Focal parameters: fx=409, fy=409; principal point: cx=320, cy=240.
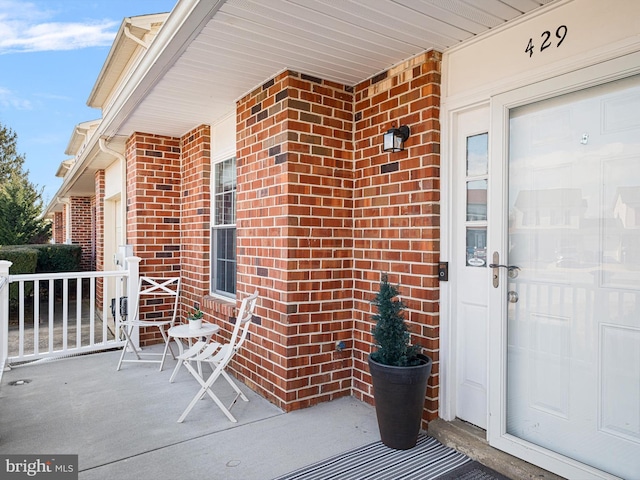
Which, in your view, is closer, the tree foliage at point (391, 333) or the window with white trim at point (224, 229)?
the tree foliage at point (391, 333)

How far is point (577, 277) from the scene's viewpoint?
2234 mm

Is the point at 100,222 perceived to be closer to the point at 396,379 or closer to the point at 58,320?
the point at 58,320

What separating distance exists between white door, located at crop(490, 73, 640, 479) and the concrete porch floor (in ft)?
1.07

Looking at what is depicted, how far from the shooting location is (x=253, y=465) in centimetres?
244

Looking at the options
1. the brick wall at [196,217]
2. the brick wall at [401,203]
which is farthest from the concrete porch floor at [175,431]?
the brick wall at [196,217]

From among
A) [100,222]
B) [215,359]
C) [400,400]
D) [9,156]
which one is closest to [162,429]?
[215,359]

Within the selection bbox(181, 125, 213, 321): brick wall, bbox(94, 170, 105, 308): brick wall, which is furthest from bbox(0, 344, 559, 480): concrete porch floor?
bbox(94, 170, 105, 308): brick wall

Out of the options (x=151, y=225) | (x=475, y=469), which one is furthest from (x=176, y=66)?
(x=475, y=469)

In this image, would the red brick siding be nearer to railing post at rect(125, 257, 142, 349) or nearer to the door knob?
the door knob

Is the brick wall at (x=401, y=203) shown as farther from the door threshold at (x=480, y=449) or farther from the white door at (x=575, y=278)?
the white door at (x=575, y=278)

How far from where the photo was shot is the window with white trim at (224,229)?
4500 mm

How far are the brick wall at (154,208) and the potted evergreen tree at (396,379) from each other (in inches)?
137

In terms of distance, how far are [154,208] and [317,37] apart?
137 inches

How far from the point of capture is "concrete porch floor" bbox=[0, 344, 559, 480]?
2.41 m
